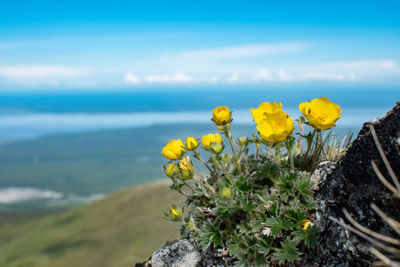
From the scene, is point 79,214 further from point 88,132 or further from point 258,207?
point 88,132

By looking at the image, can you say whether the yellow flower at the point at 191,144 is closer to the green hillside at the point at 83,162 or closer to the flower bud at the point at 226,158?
the flower bud at the point at 226,158

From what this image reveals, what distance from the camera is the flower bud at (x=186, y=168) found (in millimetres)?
2957

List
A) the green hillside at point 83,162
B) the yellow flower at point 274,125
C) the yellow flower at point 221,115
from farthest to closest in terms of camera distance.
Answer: the green hillside at point 83,162 < the yellow flower at point 221,115 < the yellow flower at point 274,125

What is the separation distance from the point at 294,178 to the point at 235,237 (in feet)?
2.10

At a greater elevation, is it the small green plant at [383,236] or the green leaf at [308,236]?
the small green plant at [383,236]

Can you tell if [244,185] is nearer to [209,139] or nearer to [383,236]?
[209,139]

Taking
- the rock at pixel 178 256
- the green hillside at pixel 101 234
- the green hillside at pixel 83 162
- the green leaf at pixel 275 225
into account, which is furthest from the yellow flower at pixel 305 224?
the green hillside at pixel 83 162

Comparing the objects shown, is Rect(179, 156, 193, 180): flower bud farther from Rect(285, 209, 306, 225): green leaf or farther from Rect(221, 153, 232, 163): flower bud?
Rect(285, 209, 306, 225): green leaf

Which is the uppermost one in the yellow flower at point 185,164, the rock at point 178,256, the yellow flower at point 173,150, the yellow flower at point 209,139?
the yellow flower at point 209,139

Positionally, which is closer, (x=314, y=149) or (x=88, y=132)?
(x=314, y=149)

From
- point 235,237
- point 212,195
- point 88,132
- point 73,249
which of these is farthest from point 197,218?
point 88,132

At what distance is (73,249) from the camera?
15.6 meters

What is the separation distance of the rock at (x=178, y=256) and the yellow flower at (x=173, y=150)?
78 centimetres

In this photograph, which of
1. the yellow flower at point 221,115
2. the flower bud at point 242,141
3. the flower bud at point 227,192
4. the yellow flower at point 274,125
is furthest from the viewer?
the flower bud at point 242,141
